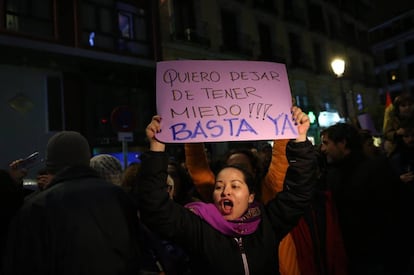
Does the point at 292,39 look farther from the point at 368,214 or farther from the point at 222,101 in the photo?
the point at 222,101

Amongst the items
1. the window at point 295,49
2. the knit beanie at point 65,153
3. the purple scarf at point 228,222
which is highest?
the window at point 295,49

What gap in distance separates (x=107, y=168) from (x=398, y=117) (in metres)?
3.23

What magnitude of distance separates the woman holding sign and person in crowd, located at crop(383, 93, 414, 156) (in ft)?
6.38

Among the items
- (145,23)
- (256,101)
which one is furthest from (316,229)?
(145,23)

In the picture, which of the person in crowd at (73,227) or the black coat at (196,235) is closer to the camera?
the person in crowd at (73,227)

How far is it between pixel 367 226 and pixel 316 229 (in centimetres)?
40

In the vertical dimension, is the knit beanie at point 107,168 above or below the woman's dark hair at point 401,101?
below

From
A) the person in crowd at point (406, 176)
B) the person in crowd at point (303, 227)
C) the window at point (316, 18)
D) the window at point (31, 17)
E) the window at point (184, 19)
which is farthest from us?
the window at point (316, 18)

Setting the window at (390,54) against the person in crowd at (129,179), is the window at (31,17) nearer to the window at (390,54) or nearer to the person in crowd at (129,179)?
the person in crowd at (129,179)

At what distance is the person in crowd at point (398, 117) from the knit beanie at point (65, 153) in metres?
2.98

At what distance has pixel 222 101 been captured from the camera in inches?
85.2

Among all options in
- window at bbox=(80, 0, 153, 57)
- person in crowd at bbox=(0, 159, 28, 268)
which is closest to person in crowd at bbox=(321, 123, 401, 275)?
person in crowd at bbox=(0, 159, 28, 268)

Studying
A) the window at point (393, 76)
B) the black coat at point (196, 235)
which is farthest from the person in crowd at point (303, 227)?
the window at point (393, 76)

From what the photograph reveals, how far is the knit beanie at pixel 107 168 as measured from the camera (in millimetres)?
3065
